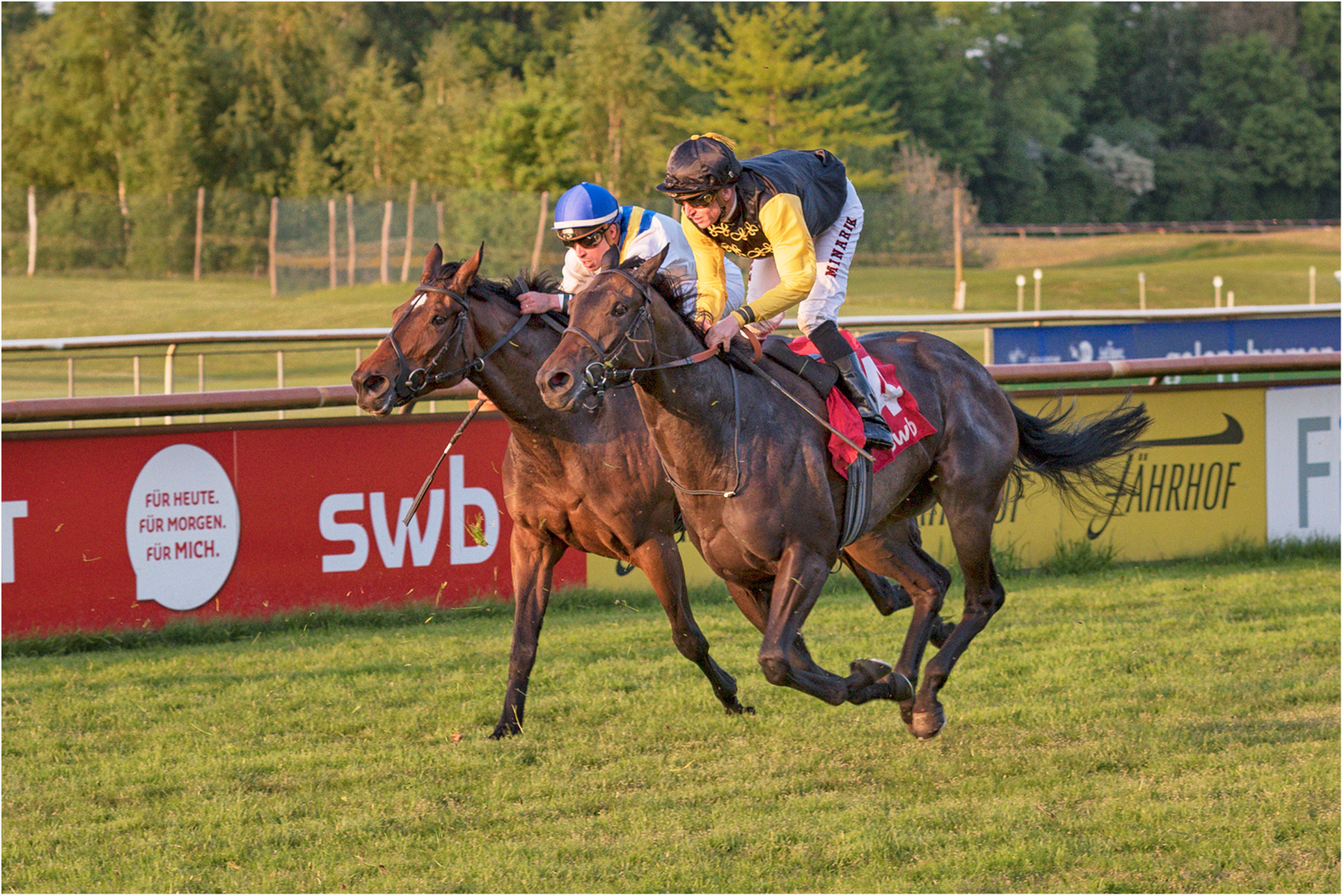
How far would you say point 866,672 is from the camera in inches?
177

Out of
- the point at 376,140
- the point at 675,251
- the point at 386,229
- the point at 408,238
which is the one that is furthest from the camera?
the point at 376,140

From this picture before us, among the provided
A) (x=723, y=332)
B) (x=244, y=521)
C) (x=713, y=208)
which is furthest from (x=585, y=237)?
(x=244, y=521)

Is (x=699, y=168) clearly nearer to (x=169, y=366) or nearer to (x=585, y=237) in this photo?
(x=585, y=237)

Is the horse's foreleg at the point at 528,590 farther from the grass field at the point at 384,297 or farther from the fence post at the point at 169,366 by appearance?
the grass field at the point at 384,297

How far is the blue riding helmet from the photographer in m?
4.93

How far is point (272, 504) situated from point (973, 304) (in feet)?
79.2

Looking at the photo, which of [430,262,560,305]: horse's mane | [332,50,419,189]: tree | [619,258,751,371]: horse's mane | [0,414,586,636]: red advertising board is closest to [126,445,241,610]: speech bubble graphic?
[0,414,586,636]: red advertising board

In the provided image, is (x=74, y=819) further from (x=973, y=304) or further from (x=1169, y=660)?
(x=973, y=304)

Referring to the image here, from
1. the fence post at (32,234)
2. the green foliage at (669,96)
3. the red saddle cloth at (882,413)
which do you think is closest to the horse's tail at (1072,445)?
the red saddle cloth at (882,413)

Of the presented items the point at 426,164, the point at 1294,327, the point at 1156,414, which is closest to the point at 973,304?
the point at 426,164

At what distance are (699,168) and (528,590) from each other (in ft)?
6.42

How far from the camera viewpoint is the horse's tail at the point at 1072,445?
577 cm

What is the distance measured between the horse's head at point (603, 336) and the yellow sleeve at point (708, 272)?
0.99 feet

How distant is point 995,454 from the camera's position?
17.7 feet
